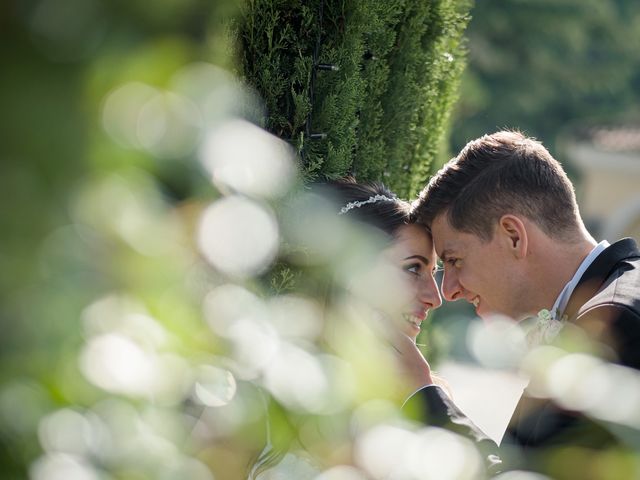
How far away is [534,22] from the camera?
27.5m

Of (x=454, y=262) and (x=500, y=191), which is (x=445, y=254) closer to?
(x=454, y=262)

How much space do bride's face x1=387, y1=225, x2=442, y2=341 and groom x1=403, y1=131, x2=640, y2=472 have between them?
0.07m

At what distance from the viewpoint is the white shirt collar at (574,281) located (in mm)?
3471

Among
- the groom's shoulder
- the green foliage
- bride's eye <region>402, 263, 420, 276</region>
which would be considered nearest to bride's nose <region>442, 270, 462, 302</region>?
bride's eye <region>402, 263, 420, 276</region>

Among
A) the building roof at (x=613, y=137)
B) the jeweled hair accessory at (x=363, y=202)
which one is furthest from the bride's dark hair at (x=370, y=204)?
the building roof at (x=613, y=137)

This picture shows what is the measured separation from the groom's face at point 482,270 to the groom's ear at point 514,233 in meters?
0.02

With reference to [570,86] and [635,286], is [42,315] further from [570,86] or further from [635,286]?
[570,86]

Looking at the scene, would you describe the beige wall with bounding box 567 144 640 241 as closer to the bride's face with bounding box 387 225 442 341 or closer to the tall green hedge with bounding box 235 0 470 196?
the tall green hedge with bounding box 235 0 470 196

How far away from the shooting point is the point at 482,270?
3764 millimetres

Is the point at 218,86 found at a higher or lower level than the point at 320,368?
higher

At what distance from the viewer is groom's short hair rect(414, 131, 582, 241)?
3689 mm

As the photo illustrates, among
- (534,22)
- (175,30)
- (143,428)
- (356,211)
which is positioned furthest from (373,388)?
(534,22)

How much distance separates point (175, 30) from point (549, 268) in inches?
124

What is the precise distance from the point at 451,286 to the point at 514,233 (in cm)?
39
